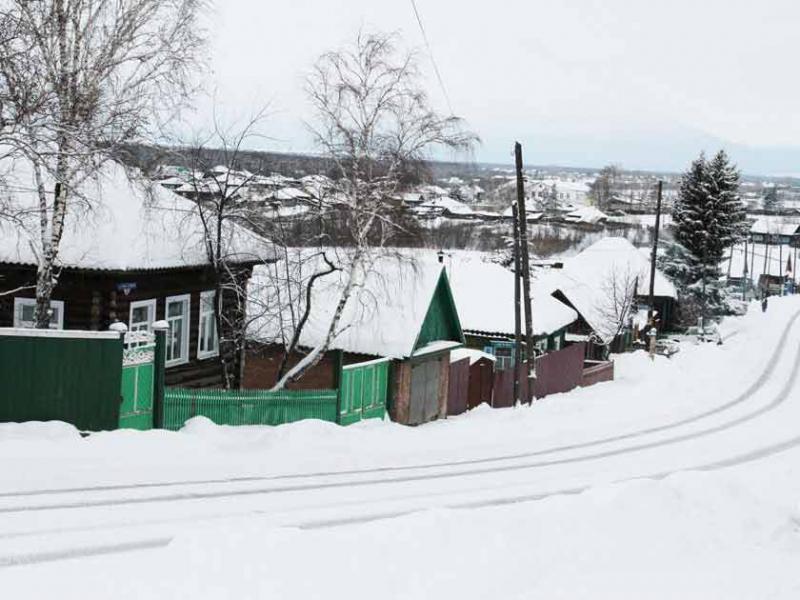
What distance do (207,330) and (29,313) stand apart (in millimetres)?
4624

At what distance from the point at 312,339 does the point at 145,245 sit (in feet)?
24.1

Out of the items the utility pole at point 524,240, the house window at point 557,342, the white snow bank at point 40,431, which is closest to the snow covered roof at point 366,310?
Result: the utility pole at point 524,240

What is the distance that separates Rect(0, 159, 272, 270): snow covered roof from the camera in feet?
55.7

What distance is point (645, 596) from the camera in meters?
8.68

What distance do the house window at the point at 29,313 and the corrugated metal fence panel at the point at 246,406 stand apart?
3.26 meters

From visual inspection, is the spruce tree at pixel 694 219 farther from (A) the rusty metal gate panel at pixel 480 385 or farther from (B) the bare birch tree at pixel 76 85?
(B) the bare birch tree at pixel 76 85

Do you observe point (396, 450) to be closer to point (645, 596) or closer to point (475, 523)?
point (475, 523)

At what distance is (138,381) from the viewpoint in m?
16.0

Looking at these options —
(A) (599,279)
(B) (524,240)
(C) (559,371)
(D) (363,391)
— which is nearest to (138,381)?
(D) (363,391)

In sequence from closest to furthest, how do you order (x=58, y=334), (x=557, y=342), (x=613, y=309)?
(x=58, y=334), (x=557, y=342), (x=613, y=309)

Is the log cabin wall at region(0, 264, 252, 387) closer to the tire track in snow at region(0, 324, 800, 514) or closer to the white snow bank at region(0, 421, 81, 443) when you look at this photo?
the white snow bank at region(0, 421, 81, 443)

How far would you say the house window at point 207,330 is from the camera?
21.8 meters

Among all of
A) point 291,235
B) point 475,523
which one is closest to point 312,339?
point 291,235

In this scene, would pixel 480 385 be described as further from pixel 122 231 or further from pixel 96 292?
pixel 96 292
